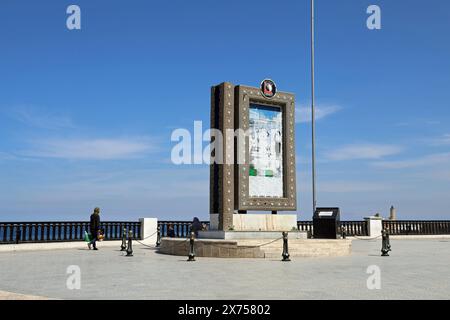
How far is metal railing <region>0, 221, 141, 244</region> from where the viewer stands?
22.4 meters

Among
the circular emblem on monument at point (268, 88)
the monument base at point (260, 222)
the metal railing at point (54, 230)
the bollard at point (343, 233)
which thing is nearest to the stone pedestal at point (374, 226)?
the bollard at point (343, 233)

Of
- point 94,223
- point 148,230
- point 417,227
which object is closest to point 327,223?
point 148,230

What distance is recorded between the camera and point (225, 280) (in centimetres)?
1091

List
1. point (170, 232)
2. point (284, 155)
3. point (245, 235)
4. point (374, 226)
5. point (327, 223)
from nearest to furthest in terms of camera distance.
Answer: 1. point (245, 235)
2. point (284, 155)
3. point (327, 223)
4. point (170, 232)
5. point (374, 226)

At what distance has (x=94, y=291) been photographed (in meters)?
9.23

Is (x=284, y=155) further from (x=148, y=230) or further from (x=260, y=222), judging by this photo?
(x=148, y=230)

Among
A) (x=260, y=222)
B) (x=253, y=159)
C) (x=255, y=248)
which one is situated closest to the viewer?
(x=255, y=248)

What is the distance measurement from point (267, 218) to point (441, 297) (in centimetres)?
1231

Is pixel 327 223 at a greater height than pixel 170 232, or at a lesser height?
greater

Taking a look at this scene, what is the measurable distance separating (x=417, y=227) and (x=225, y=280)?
31.3m

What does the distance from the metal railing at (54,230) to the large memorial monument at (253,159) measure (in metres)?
8.04

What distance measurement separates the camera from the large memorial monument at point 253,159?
20.3 meters
